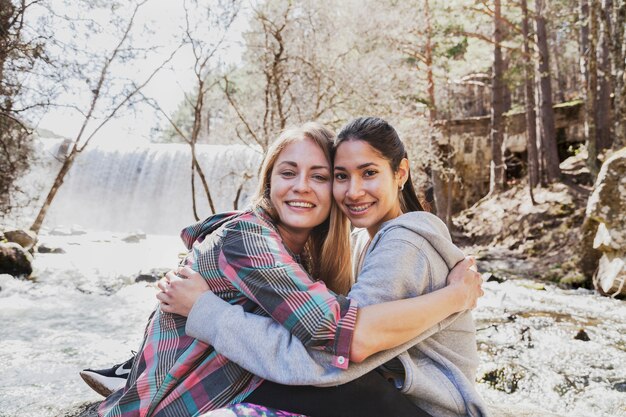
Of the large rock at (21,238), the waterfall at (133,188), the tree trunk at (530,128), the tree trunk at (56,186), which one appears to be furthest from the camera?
the waterfall at (133,188)

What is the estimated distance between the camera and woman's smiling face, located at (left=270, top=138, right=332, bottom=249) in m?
1.98

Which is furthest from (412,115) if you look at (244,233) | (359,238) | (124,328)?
(244,233)

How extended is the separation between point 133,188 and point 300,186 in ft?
62.3

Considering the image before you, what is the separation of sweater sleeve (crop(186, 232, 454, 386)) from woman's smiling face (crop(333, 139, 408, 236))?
1.29ft

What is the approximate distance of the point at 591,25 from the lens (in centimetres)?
991

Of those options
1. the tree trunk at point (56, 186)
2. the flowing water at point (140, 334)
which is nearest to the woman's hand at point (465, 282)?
the flowing water at point (140, 334)

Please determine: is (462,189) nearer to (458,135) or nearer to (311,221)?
(458,135)

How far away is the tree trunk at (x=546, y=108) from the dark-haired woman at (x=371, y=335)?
12208 mm

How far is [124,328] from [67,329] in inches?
26.0

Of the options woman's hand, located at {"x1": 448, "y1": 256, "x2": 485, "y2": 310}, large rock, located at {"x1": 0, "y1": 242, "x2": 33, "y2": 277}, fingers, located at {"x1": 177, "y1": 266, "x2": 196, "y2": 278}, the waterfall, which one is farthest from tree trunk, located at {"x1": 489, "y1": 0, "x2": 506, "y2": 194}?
fingers, located at {"x1": 177, "y1": 266, "x2": 196, "y2": 278}

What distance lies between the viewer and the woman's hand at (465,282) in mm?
1740

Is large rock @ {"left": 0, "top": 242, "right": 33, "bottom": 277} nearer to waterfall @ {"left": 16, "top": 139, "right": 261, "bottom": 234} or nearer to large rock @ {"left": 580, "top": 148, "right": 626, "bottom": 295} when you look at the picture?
waterfall @ {"left": 16, "top": 139, "right": 261, "bottom": 234}

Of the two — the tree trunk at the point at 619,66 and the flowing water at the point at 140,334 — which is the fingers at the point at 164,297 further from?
the tree trunk at the point at 619,66

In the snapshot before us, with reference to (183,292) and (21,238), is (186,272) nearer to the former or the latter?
(183,292)
